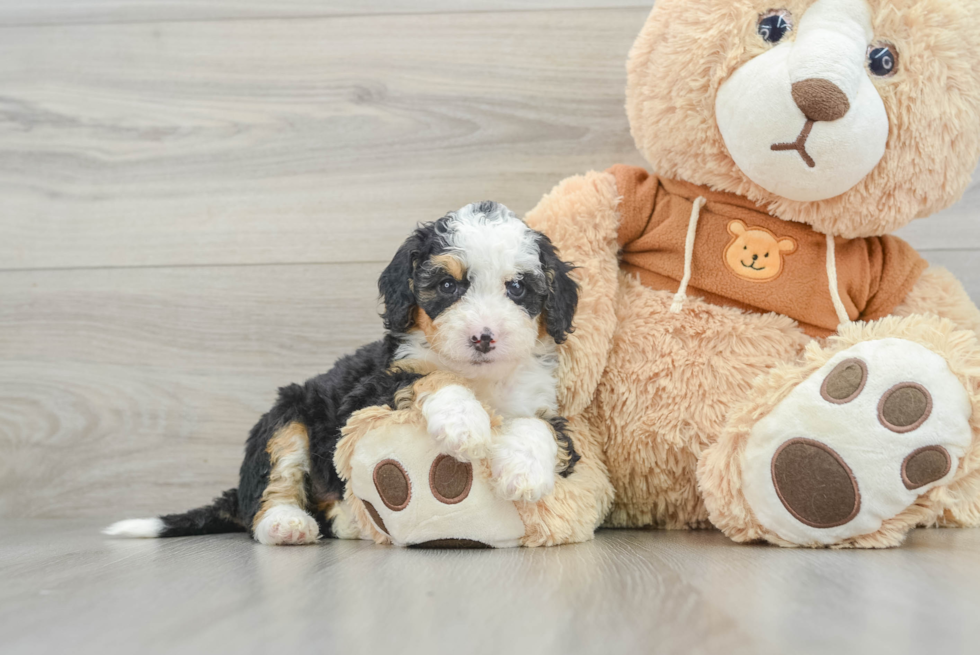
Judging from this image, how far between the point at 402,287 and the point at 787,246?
75 cm

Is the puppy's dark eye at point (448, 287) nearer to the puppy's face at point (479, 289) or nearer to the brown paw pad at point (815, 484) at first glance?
the puppy's face at point (479, 289)

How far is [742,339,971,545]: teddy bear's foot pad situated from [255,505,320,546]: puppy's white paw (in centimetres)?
83

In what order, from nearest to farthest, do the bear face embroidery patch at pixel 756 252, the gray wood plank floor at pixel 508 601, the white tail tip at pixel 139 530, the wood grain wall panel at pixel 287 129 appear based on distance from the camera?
the gray wood plank floor at pixel 508 601 < the bear face embroidery patch at pixel 756 252 < the white tail tip at pixel 139 530 < the wood grain wall panel at pixel 287 129

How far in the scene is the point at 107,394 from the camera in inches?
81.4

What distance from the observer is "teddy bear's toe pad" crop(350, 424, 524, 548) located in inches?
50.9

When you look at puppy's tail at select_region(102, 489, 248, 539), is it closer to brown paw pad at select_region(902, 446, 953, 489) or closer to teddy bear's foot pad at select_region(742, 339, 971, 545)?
teddy bear's foot pad at select_region(742, 339, 971, 545)

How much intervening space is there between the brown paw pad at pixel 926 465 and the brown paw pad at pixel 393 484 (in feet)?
2.57

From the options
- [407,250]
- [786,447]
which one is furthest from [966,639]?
[407,250]

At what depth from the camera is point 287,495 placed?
1560 mm

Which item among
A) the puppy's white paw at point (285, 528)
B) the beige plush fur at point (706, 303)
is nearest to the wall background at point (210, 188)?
the beige plush fur at point (706, 303)

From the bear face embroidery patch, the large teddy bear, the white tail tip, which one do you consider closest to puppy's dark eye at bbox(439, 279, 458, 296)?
the large teddy bear

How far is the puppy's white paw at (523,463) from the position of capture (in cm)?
125

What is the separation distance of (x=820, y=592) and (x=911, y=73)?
96 centimetres

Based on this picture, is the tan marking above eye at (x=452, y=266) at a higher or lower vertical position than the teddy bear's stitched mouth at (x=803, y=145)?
lower
